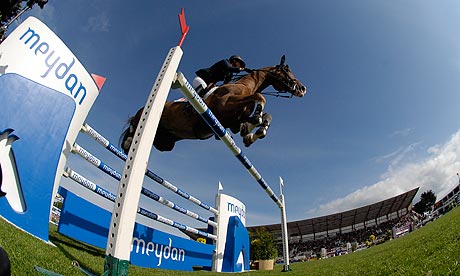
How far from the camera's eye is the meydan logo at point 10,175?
2207 mm

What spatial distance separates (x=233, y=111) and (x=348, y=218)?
35284 millimetres

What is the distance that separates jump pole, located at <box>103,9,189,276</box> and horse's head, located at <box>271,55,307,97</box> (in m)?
2.31

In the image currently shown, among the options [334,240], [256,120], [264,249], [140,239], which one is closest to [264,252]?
[264,249]

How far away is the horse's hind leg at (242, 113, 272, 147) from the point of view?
136 inches

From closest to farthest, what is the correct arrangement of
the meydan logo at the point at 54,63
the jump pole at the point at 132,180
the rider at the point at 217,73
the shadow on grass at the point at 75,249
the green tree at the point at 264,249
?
the jump pole at the point at 132,180
the shadow on grass at the point at 75,249
the meydan logo at the point at 54,63
the rider at the point at 217,73
the green tree at the point at 264,249

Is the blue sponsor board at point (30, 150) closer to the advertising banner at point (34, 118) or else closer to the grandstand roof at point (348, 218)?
the advertising banner at point (34, 118)

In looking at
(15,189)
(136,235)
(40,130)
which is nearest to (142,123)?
(40,130)

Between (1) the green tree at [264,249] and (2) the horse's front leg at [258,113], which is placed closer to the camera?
(2) the horse's front leg at [258,113]

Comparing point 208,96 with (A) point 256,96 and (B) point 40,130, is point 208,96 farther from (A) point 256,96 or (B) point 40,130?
(B) point 40,130

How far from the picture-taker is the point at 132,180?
6.45ft

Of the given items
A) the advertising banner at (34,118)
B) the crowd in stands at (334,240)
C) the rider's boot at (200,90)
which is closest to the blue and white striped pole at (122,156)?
the advertising banner at (34,118)

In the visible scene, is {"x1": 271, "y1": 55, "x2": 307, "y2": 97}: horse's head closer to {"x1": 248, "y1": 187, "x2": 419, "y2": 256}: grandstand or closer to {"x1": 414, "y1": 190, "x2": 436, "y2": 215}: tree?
{"x1": 248, "y1": 187, "x2": 419, "y2": 256}: grandstand

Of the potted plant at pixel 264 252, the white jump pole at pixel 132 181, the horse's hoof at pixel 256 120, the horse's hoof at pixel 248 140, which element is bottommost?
the potted plant at pixel 264 252

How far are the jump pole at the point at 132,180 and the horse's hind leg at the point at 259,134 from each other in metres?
1.32
